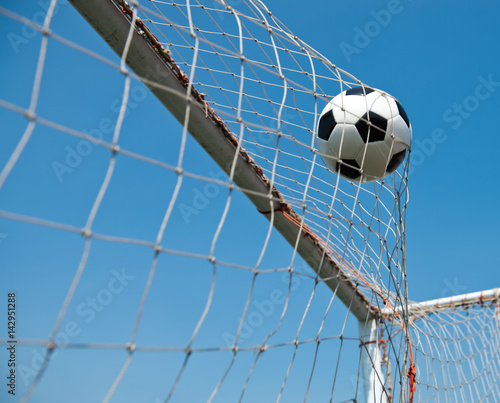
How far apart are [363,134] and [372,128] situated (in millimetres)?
87

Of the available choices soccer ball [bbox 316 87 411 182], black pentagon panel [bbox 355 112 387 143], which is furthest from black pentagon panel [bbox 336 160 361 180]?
black pentagon panel [bbox 355 112 387 143]

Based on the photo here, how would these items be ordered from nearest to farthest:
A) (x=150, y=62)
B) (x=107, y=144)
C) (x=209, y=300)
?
(x=107, y=144)
(x=209, y=300)
(x=150, y=62)

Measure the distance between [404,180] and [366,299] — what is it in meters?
1.23

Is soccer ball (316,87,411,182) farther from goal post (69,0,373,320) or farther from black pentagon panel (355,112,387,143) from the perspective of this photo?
goal post (69,0,373,320)

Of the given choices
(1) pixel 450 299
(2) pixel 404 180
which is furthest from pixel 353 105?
(1) pixel 450 299

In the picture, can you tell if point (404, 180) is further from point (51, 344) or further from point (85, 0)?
point (51, 344)

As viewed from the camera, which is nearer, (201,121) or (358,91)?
(201,121)

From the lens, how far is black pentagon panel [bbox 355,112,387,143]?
375 centimetres

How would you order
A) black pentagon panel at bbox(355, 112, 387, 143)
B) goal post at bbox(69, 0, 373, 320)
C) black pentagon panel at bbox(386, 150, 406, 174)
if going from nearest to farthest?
1. goal post at bbox(69, 0, 373, 320)
2. black pentagon panel at bbox(355, 112, 387, 143)
3. black pentagon panel at bbox(386, 150, 406, 174)

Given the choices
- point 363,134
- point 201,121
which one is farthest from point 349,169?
point 201,121

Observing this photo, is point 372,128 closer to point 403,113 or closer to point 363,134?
point 363,134

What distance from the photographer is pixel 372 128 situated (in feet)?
12.3

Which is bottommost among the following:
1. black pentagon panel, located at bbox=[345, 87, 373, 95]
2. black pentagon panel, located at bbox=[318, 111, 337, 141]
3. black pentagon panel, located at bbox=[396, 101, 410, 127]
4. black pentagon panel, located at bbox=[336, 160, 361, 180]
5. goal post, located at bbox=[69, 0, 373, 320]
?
goal post, located at bbox=[69, 0, 373, 320]

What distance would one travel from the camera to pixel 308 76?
13.0ft
